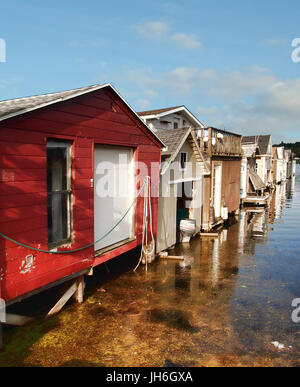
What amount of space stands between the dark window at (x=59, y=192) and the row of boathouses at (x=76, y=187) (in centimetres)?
2

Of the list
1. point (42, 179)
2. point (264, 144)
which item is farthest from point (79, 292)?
point (264, 144)

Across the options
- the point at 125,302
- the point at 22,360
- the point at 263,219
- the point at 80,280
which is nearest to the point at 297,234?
the point at 263,219

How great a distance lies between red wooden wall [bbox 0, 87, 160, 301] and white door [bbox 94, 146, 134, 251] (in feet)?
1.32

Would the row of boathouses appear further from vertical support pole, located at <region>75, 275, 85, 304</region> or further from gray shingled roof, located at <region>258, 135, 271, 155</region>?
gray shingled roof, located at <region>258, 135, 271, 155</region>

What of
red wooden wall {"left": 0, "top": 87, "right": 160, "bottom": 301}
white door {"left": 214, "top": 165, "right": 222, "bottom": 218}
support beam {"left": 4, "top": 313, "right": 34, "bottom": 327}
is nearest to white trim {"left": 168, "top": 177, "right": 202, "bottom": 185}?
white door {"left": 214, "top": 165, "right": 222, "bottom": 218}

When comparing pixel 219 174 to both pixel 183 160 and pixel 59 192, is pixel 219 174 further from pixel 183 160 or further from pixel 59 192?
pixel 59 192

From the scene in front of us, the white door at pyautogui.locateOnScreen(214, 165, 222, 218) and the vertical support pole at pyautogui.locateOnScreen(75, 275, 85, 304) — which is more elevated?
the white door at pyautogui.locateOnScreen(214, 165, 222, 218)

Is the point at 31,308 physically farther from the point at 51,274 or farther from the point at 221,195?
→ the point at 221,195

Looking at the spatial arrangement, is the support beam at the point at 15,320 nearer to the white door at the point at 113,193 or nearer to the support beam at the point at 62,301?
the support beam at the point at 62,301

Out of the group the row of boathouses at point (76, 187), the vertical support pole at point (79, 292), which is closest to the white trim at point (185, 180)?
the row of boathouses at point (76, 187)

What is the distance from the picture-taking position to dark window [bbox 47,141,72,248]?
6.40 metres

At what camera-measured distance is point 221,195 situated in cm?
1852

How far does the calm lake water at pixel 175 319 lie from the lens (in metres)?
5.52
